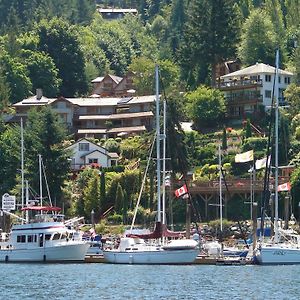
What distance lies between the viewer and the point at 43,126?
439 feet

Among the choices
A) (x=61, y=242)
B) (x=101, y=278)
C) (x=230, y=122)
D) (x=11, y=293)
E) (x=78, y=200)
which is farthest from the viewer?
(x=230, y=122)

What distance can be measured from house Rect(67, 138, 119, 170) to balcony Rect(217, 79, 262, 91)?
15427mm

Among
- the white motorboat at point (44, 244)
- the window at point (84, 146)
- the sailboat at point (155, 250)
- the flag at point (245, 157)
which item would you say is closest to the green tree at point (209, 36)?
the window at point (84, 146)

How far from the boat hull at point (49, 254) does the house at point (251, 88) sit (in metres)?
45.4

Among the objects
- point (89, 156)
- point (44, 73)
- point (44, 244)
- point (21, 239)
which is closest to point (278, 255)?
point (44, 244)

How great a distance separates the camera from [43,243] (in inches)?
4218

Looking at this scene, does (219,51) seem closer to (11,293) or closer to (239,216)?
(239,216)

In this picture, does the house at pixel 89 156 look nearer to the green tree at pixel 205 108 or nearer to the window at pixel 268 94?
the green tree at pixel 205 108

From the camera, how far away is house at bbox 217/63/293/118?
148750 mm

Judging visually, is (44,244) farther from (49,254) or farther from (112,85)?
(112,85)

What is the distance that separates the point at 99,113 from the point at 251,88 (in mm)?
18998

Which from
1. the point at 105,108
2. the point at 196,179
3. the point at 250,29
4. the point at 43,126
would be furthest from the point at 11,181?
the point at 250,29

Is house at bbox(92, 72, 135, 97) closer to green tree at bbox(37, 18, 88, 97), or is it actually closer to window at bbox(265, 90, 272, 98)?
green tree at bbox(37, 18, 88, 97)

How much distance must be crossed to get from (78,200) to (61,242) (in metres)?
25.0
